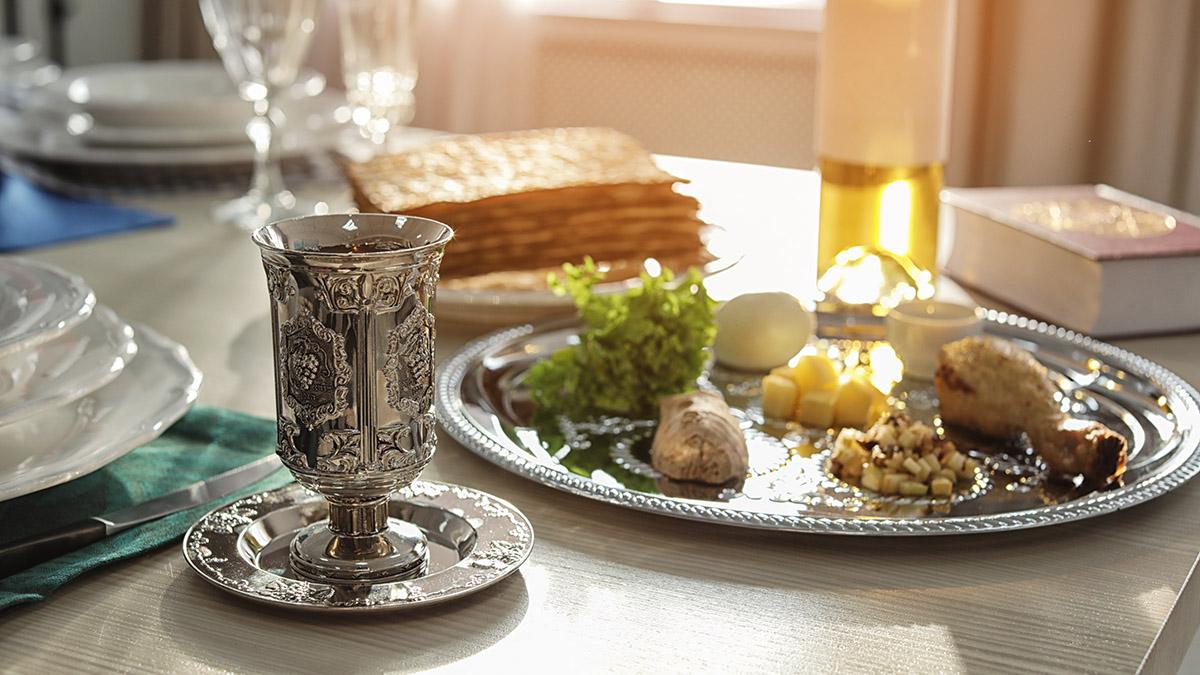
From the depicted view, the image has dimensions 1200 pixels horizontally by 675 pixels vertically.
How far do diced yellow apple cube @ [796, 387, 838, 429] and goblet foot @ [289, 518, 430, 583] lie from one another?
0.92ft

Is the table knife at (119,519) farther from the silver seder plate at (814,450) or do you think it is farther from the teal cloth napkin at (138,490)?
the silver seder plate at (814,450)

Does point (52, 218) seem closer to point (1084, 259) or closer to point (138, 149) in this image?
point (138, 149)

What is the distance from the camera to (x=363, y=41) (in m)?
1.35

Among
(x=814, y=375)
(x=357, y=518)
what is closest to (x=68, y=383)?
(x=357, y=518)

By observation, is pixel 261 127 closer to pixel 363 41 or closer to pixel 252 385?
pixel 363 41

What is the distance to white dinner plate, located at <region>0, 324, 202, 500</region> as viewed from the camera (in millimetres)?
622

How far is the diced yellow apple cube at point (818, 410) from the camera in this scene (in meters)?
0.79

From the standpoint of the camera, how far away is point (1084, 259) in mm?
1025

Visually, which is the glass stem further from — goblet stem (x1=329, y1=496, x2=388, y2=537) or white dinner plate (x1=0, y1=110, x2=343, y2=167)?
goblet stem (x1=329, y1=496, x2=388, y2=537)

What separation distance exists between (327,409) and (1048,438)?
0.39m

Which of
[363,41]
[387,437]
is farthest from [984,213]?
[387,437]

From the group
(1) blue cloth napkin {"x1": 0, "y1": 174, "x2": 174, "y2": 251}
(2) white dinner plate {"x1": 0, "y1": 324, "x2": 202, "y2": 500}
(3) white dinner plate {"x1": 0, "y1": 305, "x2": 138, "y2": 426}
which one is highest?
(3) white dinner plate {"x1": 0, "y1": 305, "x2": 138, "y2": 426}

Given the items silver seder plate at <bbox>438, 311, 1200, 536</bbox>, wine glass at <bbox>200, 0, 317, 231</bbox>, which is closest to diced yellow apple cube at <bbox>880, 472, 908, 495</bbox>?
silver seder plate at <bbox>438, 311, 1200, 536</bbox>

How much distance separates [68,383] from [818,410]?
421mm
